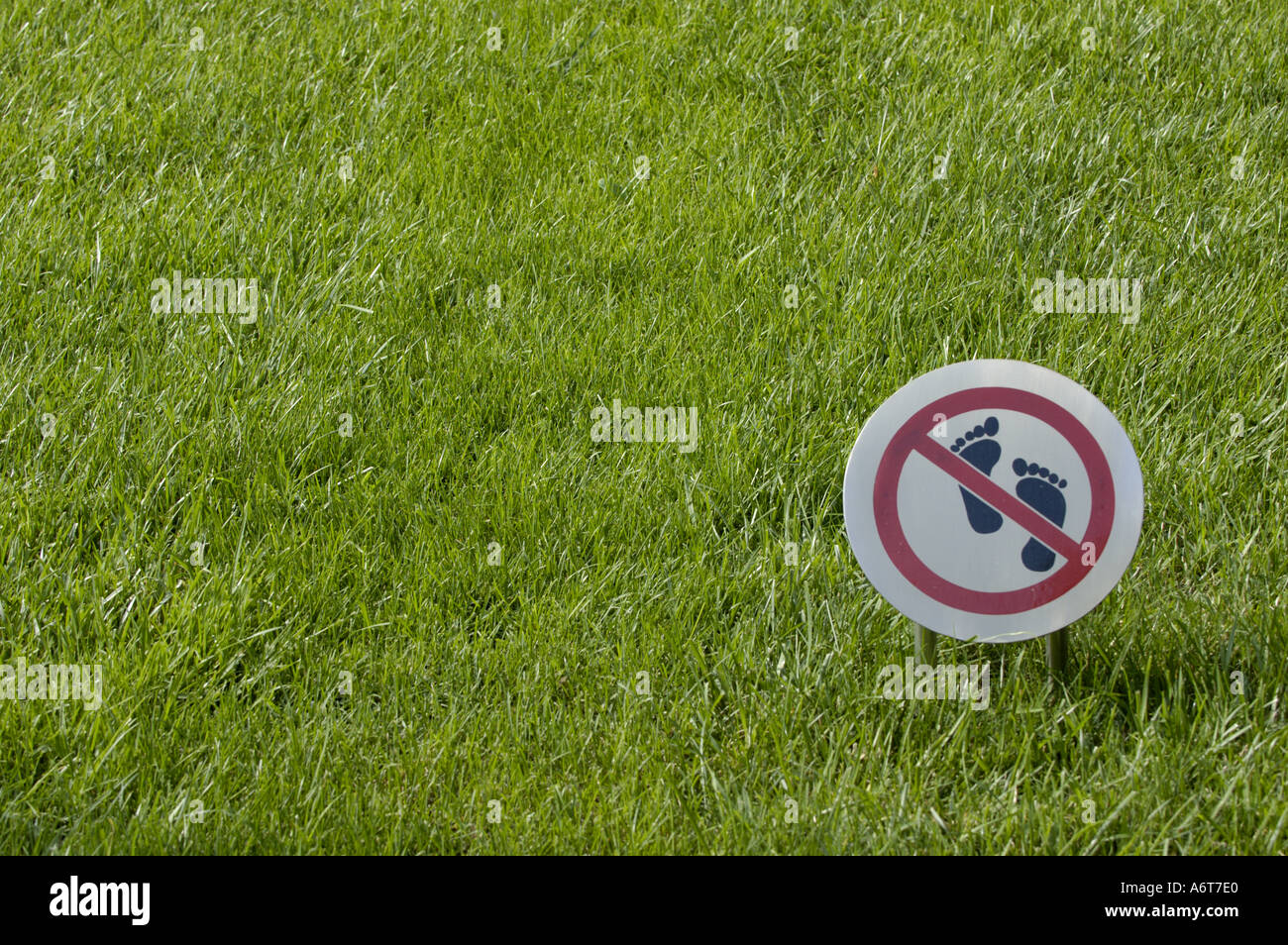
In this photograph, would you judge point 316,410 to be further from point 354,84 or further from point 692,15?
point 692,15

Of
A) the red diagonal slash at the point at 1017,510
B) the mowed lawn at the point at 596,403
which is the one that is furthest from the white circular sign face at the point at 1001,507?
the mowed lawn at the point at 596,403

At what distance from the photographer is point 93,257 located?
14.6 feet

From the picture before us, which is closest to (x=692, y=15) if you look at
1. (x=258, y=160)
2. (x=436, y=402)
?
(x=258, y=160)

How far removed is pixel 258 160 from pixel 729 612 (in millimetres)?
3068

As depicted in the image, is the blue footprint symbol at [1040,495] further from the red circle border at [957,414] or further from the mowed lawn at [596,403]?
the mowed lawn at [596,403]

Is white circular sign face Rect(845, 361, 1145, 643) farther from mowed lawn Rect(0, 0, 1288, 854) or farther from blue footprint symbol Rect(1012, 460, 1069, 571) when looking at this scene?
mowed lawn Rect(0, 0, 1288, 854)

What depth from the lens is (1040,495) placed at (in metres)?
2.73

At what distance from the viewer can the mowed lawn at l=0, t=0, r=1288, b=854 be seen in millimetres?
2795

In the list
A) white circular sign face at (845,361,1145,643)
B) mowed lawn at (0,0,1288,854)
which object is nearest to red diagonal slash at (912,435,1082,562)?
white circular sign face at (845,361,1145,643)

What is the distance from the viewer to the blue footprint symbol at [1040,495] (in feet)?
8.96

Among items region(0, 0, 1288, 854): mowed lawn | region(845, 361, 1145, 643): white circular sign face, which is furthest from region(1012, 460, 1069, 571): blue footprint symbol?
region(0, 0, 1288, 854): mowed lawn

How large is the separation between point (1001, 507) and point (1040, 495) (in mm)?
96

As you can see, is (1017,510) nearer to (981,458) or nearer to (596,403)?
(981,458)

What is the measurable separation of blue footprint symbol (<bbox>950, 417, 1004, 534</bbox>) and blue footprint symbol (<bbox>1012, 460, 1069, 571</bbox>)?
0.09ft
